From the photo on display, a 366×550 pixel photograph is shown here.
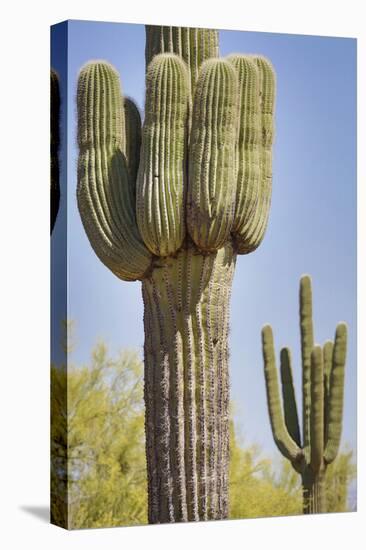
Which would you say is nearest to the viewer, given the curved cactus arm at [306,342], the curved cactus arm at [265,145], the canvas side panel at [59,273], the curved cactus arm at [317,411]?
the canvas side panel at [59,273]

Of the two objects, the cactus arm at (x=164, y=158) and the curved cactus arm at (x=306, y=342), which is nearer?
the cactus arm at (x=164, y=158)

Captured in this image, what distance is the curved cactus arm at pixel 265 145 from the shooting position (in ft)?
42.6

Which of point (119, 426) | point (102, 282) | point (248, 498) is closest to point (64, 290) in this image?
point (102, 282)

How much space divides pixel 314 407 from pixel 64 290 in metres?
2.72

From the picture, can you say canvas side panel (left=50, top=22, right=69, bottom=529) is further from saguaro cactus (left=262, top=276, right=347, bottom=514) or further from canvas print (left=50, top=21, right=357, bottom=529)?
saguaro cactus (left=262, top=276, right=347, bottom=514)

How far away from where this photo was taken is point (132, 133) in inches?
497

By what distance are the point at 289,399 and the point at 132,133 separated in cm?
278

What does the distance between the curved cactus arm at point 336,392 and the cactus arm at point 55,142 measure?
2.64 metres

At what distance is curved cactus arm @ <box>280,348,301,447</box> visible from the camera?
13.8 meters

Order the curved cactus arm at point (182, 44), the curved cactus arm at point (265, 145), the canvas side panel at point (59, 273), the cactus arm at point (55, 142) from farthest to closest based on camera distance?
the curved cactus arm at point (265, 145)
the curved cactus arm at point (182, 44)
the cactus arm at point (55, 142)
the canvas side panel at point (59, 273)

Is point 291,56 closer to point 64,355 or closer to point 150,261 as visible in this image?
point 150,261

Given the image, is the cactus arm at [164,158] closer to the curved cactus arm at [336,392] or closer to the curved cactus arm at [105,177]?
the curved cactus arm at [105,177]

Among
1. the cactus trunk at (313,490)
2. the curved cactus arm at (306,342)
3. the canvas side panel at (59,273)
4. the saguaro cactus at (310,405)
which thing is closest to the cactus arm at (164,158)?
the canvas side panel at (59,273)

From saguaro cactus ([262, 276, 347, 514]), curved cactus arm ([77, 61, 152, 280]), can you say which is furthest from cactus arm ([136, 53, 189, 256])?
saguaro cactus ([262, 276, 347, 514])
